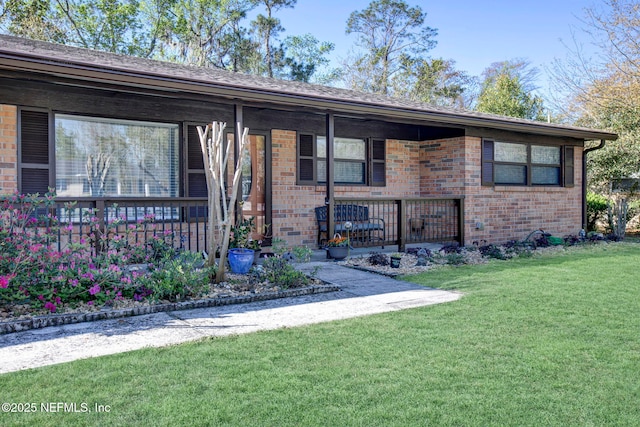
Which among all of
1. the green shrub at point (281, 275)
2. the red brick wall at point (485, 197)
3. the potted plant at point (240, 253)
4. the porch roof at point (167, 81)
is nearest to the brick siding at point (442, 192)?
the red brick wall at point (485, 197)

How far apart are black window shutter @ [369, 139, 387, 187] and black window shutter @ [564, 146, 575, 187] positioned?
16.0ft

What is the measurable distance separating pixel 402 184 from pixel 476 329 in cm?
733

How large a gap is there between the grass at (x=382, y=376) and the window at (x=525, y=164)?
6.64 metres

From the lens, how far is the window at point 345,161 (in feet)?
31.8

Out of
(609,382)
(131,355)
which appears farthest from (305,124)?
(609,382)

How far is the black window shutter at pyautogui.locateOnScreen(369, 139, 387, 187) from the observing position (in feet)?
35.1

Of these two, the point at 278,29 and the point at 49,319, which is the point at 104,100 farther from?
the point at 278,29

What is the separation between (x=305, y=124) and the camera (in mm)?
9656

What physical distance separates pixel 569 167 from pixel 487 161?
121 inches

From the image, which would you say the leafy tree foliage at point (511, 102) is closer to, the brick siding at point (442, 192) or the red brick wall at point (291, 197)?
the brick siding at point (442, 192)

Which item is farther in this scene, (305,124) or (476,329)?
(305,124)

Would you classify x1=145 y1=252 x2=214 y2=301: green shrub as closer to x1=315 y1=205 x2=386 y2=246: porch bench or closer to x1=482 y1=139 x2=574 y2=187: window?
x1=315 y1=205 x2=386 y2=246: porch bench

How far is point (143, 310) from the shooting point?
4.75 metres

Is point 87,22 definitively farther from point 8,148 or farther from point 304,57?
point 8,148
